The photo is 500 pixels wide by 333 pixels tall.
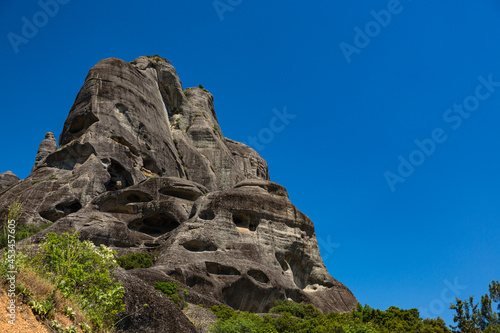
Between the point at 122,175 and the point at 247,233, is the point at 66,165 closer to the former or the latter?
the point at 122,175

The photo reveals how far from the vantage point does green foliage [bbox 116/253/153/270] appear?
32.5 m

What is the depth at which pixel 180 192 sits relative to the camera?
163 feet

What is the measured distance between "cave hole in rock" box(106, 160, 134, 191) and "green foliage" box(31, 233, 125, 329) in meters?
44.6

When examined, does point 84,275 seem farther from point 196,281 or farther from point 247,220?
point 247,220

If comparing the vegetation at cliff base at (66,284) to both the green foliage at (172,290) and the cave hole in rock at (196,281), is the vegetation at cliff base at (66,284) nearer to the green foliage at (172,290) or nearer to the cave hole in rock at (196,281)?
the green foliage at (172,290)

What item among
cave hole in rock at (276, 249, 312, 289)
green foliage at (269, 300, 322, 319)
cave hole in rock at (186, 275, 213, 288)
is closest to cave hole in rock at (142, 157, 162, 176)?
cave hole in rock at (276, 249, 312, 289)

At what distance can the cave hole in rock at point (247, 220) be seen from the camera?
42.9 metres

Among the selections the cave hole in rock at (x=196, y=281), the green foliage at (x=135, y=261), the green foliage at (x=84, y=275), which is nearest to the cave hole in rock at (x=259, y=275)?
the cave hole in rock at (x=196, y=281)

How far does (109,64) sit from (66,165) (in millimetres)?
19248

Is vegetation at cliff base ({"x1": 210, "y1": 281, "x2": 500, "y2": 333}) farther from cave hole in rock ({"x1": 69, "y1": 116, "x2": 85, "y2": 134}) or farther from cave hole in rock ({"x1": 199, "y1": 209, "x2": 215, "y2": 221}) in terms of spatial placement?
cave hole in rock ({"x1": 69, "y1": 116, "x2": 85, "y2": 134})

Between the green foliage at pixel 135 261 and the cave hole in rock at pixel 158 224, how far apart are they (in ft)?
37.1

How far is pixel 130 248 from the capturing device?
3725cm

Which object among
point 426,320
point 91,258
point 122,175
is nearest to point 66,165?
point 122,175

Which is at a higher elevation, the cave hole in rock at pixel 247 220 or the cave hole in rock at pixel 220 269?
the cave hole in rock at pixel 247 220
